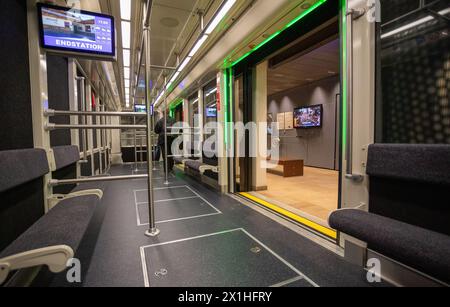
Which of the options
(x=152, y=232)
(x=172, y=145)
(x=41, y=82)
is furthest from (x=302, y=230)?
(x=172, y=145)

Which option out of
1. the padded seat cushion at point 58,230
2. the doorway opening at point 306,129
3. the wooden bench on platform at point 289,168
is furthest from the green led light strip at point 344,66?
the wooden bench on platform at point 289,168

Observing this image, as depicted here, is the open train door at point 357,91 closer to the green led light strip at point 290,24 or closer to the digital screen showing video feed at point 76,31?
the green led light strip at point 290,24

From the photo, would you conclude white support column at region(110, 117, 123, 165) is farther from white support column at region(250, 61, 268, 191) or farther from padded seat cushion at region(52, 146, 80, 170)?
white support column at region(250, 61, 268, 191)

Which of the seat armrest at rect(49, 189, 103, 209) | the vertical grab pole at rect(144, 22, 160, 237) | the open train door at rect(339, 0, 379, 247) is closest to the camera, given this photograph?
the open train door at rect(339, 0, 379, 247)

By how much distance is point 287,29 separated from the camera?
2461 mm

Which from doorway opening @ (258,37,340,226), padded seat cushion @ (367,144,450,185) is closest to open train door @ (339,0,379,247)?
padded seat cushion @ (367,144,450,185)

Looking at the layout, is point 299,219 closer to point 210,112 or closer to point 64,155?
point 64,155

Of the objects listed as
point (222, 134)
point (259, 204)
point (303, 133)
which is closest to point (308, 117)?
point (303, 133)

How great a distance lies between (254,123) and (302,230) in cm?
195

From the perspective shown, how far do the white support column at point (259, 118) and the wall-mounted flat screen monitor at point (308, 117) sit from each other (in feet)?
12.7

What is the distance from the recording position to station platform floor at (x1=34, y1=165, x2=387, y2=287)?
1369 mm

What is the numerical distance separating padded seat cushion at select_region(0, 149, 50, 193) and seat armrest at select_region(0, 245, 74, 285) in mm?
378

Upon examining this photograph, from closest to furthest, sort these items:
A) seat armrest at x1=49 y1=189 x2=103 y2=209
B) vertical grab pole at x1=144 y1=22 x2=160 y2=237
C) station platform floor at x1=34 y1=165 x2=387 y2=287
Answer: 1. station platform floor at x1=34 y1=165 x2=387 y2=287
2. seat armrest at x1=49 y1=189 x2=103 y2=209
3. vertical grab pole at x1=144 y1=22 x2=160 y2=237

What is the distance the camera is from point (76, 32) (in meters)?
1.89
